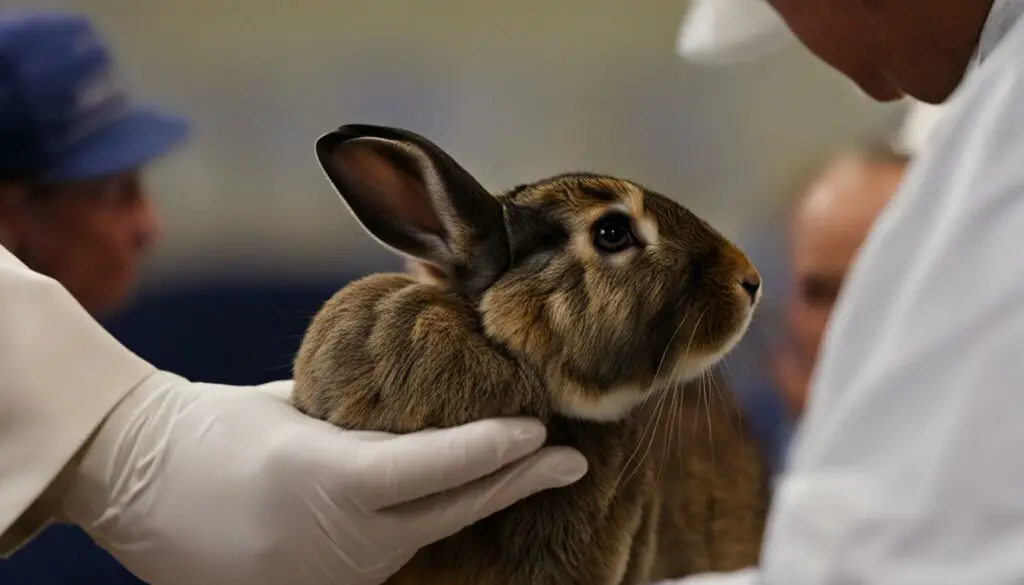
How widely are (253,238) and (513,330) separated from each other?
150 centimetres

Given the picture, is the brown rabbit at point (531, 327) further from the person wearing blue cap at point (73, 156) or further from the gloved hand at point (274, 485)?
the person wearing blue cap at point (73, 156)

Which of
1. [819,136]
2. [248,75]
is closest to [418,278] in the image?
[248,75]

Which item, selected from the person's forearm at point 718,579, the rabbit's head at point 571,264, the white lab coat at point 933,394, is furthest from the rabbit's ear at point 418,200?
the person's forearm at point 718,579

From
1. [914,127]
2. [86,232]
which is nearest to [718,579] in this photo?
[914,127]

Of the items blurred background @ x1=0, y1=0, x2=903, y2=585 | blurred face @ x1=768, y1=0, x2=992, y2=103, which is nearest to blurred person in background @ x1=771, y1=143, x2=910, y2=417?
blurred background @ x1=0, y1=0, x2=903, y2=585

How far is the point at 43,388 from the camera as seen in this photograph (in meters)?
1.14

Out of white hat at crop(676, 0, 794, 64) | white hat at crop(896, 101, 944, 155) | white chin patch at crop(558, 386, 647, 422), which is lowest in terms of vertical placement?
white chin patch at crop(558, 386, 647, 422)

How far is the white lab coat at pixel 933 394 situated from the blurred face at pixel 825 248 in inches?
48.9

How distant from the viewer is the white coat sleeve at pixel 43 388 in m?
1.12

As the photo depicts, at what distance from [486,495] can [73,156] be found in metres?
1.41

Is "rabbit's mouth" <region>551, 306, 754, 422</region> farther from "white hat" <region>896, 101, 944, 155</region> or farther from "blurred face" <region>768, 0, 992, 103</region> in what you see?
"white hat" <region>896, 101, 944, 155</region>

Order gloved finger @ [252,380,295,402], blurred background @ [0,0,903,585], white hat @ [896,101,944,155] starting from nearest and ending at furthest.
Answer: gloved finger @ [252,380,295,402], white hat @ [896,101,944,155], blurred background @ [0,0,903,585]

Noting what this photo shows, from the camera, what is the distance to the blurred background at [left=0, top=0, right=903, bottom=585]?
228 centimetres

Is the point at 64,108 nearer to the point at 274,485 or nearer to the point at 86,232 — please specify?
the point at 86,232
